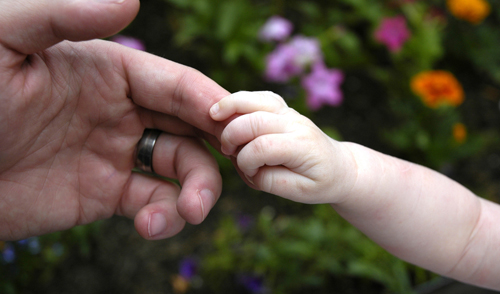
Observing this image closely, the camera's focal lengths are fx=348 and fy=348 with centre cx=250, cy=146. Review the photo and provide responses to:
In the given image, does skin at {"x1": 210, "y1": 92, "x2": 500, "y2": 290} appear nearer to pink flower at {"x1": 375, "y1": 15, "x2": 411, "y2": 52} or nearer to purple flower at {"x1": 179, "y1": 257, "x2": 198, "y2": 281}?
purple flower at {"x1": 179, "y1": 257, "x2": 198, "y2": 281}

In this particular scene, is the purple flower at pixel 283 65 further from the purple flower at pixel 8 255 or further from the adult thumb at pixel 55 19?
the purple flower at pixel 8 255

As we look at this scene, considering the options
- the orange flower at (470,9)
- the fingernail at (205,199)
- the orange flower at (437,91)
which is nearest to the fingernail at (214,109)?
the fingernail at (205,199)

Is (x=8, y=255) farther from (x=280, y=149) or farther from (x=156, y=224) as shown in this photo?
(x=280, y=149)

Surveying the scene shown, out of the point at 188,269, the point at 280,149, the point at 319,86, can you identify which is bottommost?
the point at 188,269

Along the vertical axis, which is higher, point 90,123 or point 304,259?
point 90,123

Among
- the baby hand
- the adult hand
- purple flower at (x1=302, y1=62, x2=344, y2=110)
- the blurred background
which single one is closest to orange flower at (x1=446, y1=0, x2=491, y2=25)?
the blurred background

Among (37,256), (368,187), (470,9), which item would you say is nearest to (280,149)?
(368,187)
